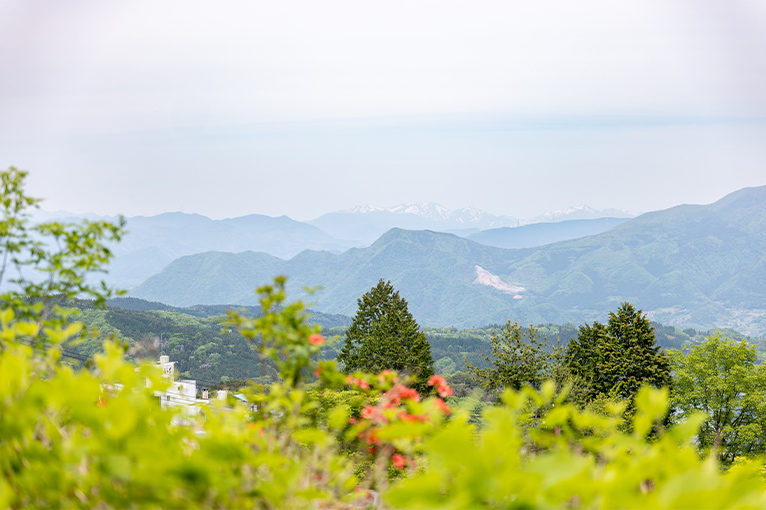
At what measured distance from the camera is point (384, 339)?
23875mm

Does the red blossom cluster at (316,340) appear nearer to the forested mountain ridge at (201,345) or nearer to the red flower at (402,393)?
the red flower at (402,393)

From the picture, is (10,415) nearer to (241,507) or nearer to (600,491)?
(241,507)

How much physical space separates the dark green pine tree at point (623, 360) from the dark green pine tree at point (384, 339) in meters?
6.52

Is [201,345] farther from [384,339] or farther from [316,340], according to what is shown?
[316,340]

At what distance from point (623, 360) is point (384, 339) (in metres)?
9.88

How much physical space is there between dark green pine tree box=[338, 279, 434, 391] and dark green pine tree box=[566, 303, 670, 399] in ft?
21.4

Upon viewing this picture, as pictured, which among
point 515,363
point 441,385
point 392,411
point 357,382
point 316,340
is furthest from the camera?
point 515,363

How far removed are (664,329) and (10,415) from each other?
166063 millimetres

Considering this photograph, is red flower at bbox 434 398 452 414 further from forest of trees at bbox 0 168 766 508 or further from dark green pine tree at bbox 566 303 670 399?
dark green pine tree at bbox 566 303 670 399

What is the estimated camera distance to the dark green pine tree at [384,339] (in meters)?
23.3

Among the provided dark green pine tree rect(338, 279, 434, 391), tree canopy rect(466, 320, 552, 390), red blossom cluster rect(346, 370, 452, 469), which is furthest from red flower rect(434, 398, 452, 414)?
dark green pine tree rect(338, 279, 434, 391)

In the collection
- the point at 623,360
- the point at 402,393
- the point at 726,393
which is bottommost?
the point at 726,393

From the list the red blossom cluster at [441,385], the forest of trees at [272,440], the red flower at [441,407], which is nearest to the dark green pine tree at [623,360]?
the red blossom cluster at [441,385]

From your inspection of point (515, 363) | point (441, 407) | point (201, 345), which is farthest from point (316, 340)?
point (201, 345)
